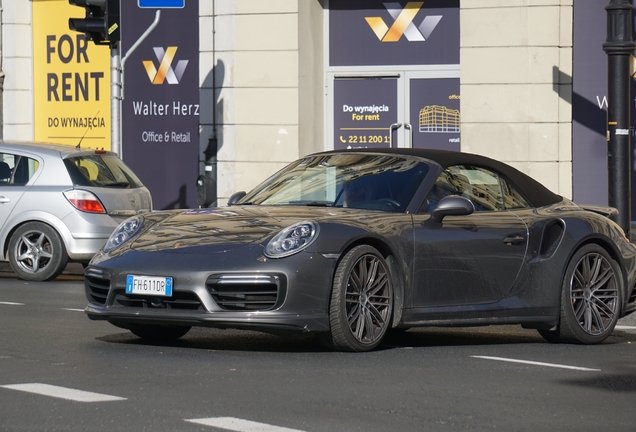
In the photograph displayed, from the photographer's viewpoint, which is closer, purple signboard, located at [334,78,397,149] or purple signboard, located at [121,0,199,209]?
purple signboard, located at [334,78,397,149]

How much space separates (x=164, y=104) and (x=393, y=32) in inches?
153

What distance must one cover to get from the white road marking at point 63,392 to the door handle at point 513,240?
11.2 ft

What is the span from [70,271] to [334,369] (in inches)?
362

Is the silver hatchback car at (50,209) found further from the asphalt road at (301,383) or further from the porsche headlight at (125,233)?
the porsche headlight at (125,233)

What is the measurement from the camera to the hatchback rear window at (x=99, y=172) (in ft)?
44.5

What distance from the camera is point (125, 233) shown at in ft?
27.3

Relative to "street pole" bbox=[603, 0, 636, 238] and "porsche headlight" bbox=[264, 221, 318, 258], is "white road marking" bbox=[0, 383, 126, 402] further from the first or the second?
"street pole" bbox=[603, 0, 636, 238]

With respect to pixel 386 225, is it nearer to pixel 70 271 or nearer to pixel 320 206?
pixel 320 206

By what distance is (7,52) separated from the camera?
21328 mm

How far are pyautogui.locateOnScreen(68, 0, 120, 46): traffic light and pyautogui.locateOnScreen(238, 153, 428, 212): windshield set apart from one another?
7.90 meters

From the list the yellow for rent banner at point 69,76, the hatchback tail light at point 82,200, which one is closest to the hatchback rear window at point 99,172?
the hatchback tail light at point 82,200

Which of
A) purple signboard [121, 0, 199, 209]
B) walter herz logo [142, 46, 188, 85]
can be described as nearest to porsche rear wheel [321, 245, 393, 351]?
purple signboard [121, 0, 199, 209]

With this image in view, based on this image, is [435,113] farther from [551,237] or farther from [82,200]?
[551,237]

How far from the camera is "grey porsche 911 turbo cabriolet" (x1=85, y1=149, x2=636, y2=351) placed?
749 centimetres
